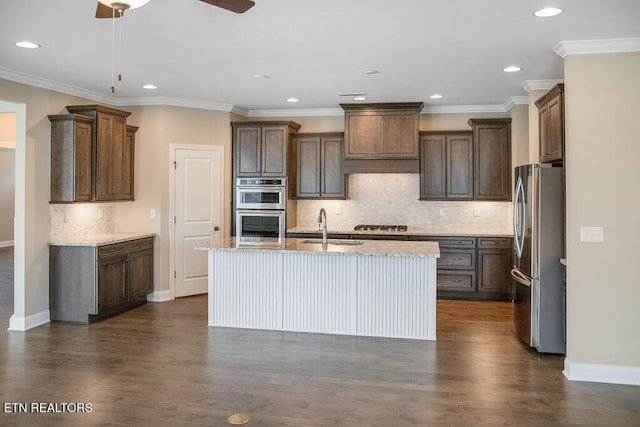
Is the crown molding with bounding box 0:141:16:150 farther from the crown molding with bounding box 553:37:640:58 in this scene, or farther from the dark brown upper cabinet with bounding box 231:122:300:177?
the crown molding with bounding box 553:37:640:58

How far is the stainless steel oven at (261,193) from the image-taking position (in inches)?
284

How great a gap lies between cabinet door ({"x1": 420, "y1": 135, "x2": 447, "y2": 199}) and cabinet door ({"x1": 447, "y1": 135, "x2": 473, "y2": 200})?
7 centimetres

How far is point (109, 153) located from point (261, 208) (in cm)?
218

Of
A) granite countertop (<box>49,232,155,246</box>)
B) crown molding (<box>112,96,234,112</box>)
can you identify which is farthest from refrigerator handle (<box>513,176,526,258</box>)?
granite countertop (<box>49,232,155,246</box>)

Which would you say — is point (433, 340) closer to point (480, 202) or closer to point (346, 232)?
point (346, 232)

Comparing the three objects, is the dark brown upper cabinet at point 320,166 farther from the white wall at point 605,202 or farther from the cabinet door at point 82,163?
the white wall at point 605,202

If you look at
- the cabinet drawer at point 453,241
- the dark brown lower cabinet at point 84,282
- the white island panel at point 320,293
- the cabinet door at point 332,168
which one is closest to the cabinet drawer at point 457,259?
the cabinet drawer at point 453,241

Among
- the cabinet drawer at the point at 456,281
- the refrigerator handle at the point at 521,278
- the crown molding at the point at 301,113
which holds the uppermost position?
the crown molding at the point at 301,113

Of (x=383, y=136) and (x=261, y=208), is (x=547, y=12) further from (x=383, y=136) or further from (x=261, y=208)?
(x=261, y=208)

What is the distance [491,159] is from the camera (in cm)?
698

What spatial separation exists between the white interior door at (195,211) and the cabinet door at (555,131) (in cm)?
439

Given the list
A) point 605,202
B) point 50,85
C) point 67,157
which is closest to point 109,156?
point 67,157

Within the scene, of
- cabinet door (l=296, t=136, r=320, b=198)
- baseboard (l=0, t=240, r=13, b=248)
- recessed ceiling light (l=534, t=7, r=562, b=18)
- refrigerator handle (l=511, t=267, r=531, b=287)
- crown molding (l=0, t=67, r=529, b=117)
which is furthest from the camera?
baseboard (l=0, t=240, r=13, b=248)

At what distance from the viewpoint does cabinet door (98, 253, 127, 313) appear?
5598 mm
